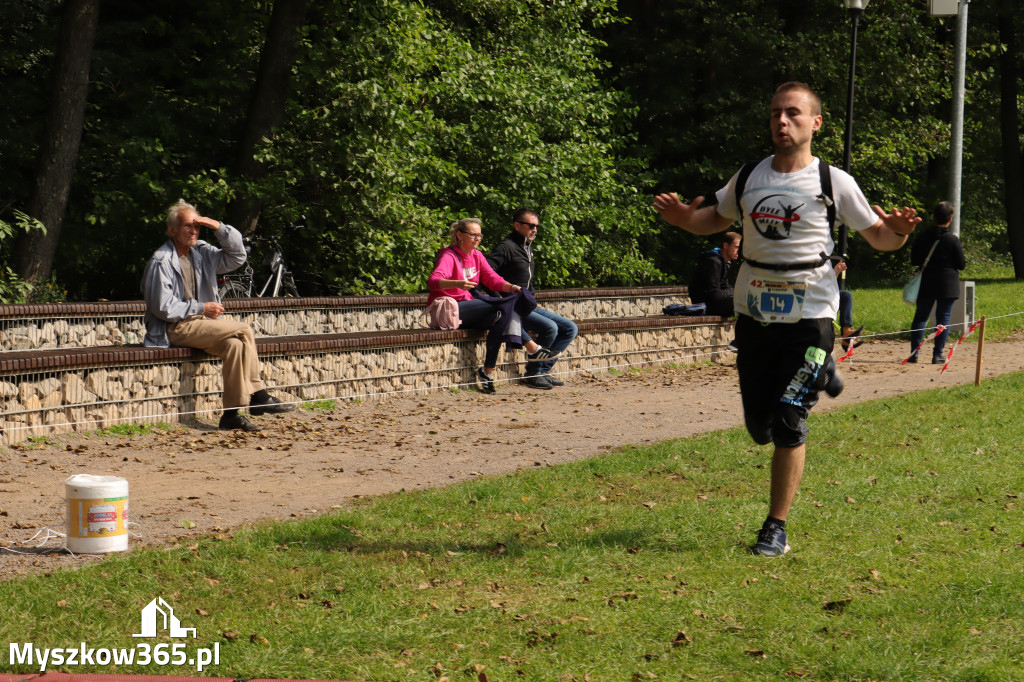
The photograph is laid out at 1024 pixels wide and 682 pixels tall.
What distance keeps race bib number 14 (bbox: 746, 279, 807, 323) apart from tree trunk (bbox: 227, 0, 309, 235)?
1179cm

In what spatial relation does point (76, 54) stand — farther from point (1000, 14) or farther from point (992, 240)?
point (992, 240)

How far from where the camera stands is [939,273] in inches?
562

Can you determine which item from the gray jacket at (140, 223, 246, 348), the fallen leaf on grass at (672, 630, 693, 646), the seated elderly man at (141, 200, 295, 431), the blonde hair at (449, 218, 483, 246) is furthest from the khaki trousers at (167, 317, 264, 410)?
the fallen leaf on grass at (672, 630, 693, 646)

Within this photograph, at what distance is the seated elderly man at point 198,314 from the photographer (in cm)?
940

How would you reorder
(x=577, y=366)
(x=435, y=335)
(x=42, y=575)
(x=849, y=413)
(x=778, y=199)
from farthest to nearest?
(x=577, y=366), (x=435, y=335), (x=849, y=413), (x=778, y=199), (x=42, y=575)

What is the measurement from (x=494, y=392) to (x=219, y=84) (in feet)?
26.8

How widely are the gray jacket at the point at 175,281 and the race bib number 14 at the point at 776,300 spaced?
543cm

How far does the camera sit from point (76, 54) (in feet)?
48.0

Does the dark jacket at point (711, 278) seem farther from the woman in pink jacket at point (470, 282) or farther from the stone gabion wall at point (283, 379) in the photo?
the woman in pink jacket at point (470, 282)

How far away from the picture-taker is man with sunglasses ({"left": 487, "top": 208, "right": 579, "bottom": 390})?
40.7ft

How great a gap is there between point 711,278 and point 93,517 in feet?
33.5

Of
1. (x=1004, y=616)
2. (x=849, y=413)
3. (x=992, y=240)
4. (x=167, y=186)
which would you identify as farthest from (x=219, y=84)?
(x=992, y=240)

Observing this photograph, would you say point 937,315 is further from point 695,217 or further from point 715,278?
point 695,217

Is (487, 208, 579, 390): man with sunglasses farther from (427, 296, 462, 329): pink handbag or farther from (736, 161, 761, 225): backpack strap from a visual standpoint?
(736, 161, 761, 225): backpack strap
